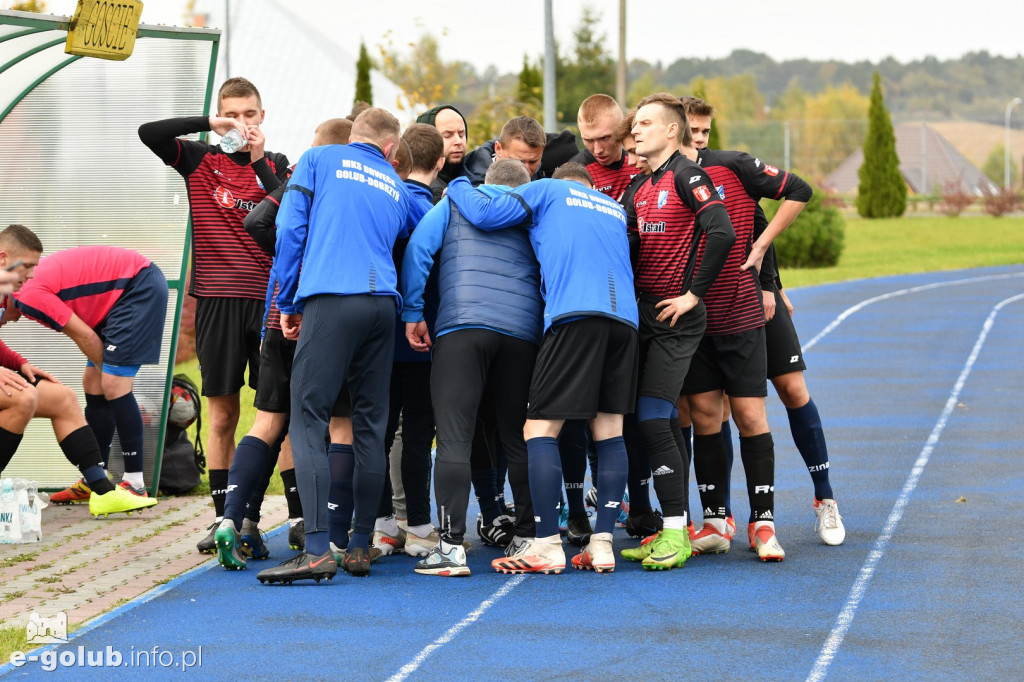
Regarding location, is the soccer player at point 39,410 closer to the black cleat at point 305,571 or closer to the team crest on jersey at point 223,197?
the team crest on jersey at point 223,197

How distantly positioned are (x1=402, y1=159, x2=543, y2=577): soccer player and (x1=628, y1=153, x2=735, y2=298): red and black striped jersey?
1.97ft

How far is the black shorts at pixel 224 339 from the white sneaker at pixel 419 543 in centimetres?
116

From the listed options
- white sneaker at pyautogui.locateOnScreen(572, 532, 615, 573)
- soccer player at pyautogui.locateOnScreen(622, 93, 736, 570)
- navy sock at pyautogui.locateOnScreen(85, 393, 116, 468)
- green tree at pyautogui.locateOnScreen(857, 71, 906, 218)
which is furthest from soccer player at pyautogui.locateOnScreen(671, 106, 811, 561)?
green tree at pyautogui.locateOnScreen(857, 71, 906, 218)

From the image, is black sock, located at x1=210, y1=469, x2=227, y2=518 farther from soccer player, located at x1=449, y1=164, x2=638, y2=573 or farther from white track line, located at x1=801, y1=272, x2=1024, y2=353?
white track line, located at x1=801, y1=272, x2=1024, y2=353

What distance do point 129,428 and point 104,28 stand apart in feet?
8.15

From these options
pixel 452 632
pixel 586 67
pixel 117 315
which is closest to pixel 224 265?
pixel 117 315

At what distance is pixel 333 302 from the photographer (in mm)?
6258

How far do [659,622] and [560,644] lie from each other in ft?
1.75

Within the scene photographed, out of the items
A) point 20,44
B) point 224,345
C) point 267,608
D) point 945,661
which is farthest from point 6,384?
point 945,661

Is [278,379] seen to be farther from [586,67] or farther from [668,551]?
[586,67]

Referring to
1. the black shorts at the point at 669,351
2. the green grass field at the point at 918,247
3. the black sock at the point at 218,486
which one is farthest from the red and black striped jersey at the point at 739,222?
the green grass field at the point at 918,247

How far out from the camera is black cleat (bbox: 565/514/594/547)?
7285mm

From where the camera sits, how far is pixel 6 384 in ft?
25.6

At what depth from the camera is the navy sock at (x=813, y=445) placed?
7180 millimetres
